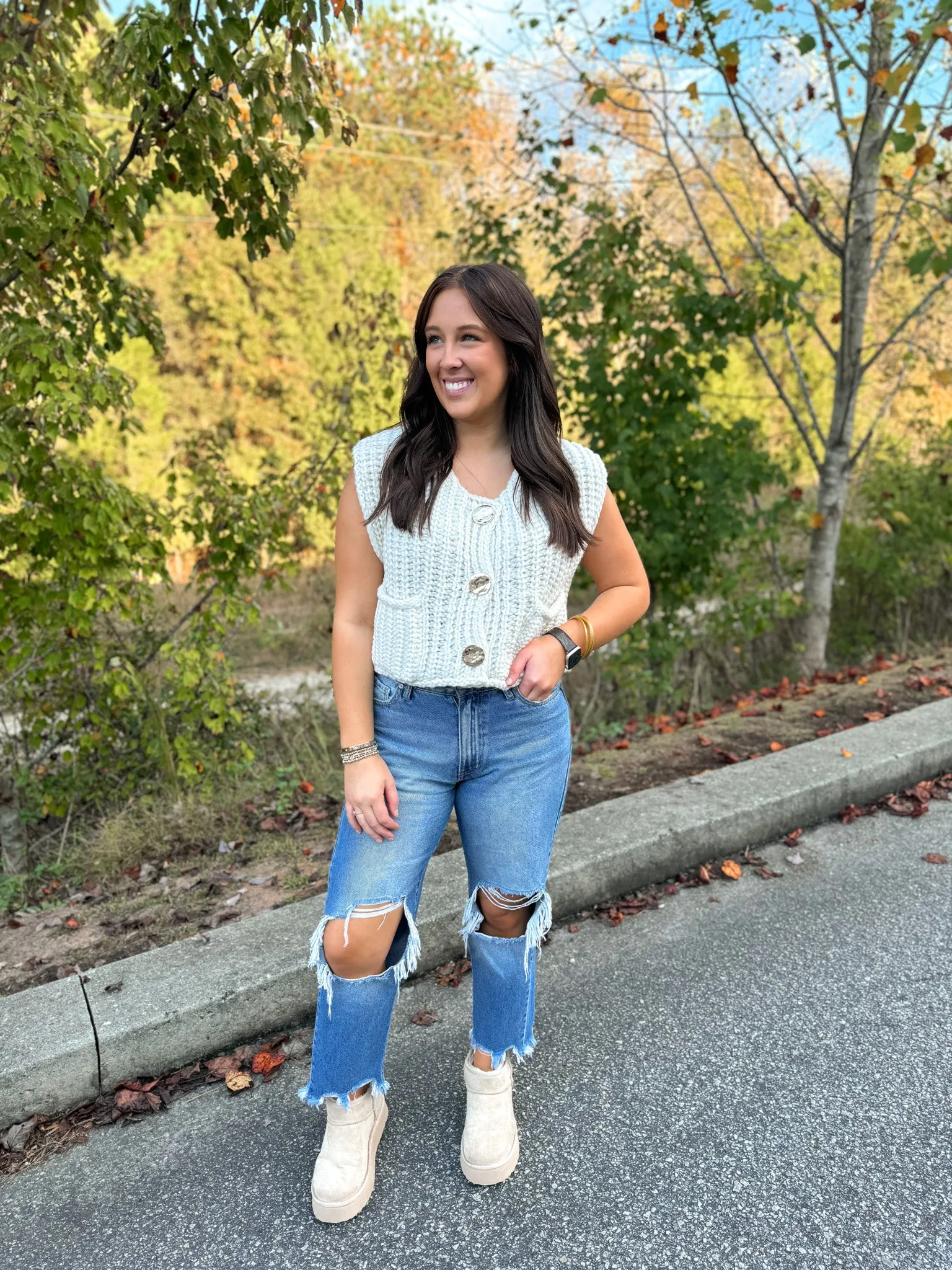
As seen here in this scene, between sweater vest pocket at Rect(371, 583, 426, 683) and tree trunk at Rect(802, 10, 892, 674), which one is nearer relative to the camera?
sweater vest pocket at Rect(371, 583, 426, 683)

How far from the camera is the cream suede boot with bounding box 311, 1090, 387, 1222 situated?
5.85 feet

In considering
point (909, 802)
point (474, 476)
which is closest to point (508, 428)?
point (474, 476)

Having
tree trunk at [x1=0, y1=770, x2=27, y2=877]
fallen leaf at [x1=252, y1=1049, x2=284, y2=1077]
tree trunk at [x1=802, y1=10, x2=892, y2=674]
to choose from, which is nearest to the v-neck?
fallen leaf at [x1=252, y1=1049, x2=284, y2=1077]

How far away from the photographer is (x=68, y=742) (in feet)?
12.9

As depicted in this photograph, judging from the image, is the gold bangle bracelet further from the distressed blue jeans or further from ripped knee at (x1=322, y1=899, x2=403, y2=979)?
ripped knee at (x1=322, y1=899, x2=403, y2=979)

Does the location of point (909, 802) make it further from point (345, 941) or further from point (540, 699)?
point (345, 941)

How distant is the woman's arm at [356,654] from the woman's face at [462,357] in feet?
0.90

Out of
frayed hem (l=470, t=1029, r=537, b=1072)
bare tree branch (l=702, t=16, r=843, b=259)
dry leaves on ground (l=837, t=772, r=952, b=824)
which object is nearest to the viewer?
frayed hem (l=470, t=1029, r=537, b=1072)

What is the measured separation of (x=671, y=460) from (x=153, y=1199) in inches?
169

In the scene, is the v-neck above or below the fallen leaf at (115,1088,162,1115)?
above

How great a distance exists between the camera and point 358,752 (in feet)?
5.89

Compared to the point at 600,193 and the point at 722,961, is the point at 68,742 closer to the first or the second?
the point at 722,961

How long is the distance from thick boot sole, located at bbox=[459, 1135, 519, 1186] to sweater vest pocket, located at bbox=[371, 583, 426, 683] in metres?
1.02

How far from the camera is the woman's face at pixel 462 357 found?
174cm
